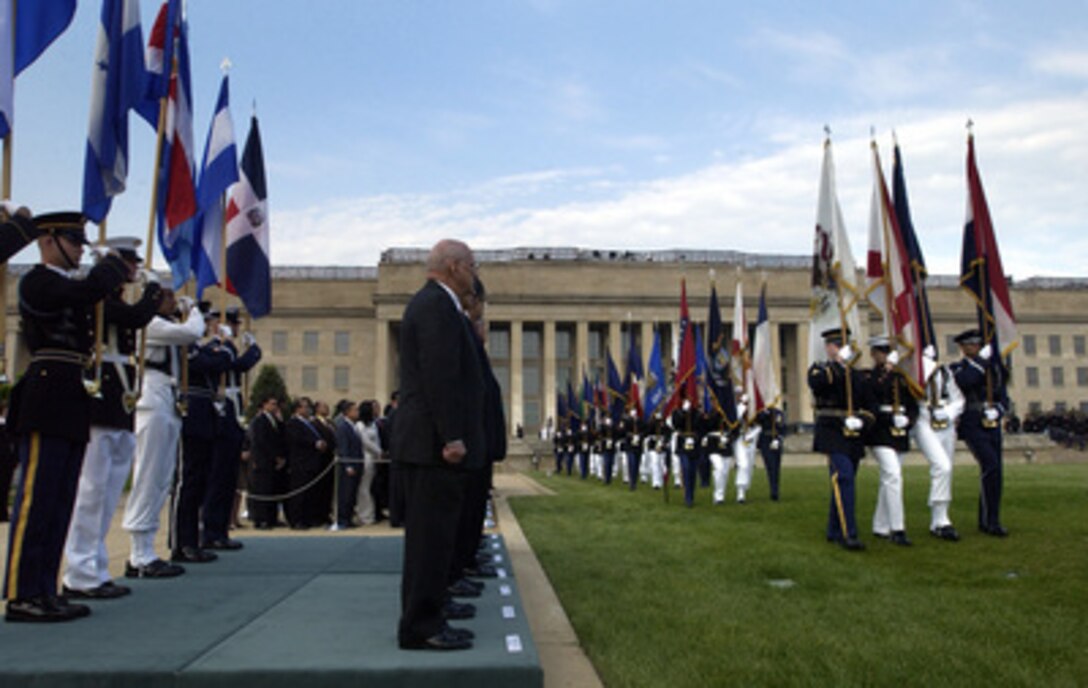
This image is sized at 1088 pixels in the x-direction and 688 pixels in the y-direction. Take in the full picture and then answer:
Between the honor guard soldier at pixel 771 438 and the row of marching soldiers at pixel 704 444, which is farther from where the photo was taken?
the honor guard soldier at pixel 771 438

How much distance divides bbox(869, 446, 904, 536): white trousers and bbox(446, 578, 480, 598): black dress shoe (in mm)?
5467

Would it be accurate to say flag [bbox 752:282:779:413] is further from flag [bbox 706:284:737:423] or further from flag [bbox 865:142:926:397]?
flag [bbox 865:142:926:397]

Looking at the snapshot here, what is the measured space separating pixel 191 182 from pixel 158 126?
725mm

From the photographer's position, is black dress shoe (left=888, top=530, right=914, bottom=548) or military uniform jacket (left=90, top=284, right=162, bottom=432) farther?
black dress shoe (left=888, top=530, right=914, bottom=548)

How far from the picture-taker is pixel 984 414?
11016mm

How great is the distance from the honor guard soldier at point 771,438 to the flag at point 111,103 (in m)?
13.7

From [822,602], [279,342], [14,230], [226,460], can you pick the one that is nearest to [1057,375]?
[279,342]

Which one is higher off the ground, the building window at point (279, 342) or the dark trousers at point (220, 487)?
the building window at point (279, 342)

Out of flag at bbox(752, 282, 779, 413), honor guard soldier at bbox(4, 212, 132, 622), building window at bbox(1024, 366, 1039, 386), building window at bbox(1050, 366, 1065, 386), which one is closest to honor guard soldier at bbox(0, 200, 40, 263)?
honor guard soldier at bbox(4, 212, 132, 622)

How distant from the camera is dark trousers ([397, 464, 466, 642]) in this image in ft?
15.3

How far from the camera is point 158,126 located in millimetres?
8508


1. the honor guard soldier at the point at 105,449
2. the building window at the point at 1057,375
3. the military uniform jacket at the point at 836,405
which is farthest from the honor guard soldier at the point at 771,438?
the building window at the point at 1057,375

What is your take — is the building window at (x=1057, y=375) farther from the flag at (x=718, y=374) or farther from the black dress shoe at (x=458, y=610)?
the black dress shoe at (x=458, y=610)

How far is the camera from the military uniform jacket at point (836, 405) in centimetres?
1069
